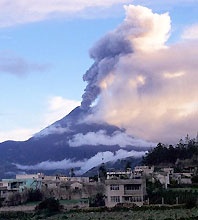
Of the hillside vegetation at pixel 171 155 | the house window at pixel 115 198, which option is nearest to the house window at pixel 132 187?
the house window at pixel 115 198

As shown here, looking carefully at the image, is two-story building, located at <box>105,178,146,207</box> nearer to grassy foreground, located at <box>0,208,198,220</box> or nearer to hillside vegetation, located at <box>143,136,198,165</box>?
grassy foreground, located at <box>0,208,198,220</box>

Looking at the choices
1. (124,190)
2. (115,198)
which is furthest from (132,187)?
(115,198)

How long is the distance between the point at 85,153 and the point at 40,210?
12228 cm

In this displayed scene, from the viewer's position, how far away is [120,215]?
37.6m

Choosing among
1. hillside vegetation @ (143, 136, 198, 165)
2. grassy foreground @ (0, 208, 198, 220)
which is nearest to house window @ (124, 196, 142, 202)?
grassy foreground @ (0, 208, 198, 220)

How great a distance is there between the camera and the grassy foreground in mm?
→ 34500

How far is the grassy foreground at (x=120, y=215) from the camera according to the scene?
3450 cm

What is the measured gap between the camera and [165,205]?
39.2 metres

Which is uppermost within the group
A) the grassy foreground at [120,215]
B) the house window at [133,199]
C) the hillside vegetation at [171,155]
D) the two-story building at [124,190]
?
the hillside vegetation at [171,155]

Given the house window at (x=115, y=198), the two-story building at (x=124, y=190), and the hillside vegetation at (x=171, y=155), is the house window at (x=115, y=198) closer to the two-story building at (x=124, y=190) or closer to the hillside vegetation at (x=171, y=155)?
the two-story building at (x=124, y=190)

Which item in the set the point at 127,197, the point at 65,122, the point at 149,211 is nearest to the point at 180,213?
the point at 149,211

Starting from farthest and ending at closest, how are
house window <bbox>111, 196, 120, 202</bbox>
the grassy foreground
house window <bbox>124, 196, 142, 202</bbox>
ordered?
house window <bbox>111, 196, 120, 202</bbox>
house window <bbox>124, 196, 142, 202</bbox>
the grassy foreground

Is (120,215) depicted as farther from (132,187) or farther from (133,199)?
(132,187)

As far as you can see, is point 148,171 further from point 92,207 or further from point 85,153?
point 85,153
